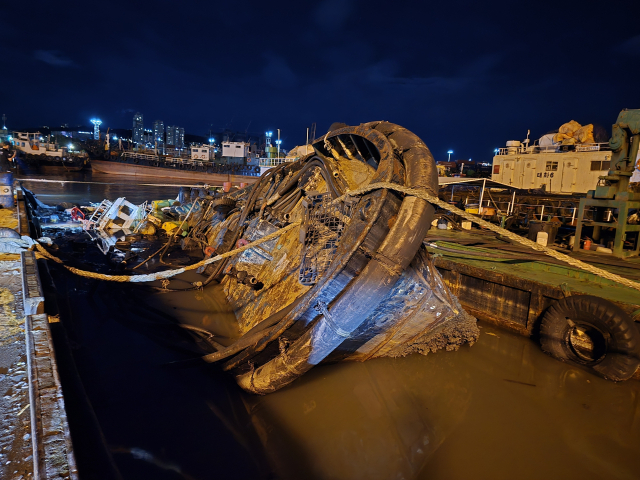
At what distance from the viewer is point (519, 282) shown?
603cm

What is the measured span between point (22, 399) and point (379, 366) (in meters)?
3.71

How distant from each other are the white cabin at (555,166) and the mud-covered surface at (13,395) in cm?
2115

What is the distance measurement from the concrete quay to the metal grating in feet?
7.16

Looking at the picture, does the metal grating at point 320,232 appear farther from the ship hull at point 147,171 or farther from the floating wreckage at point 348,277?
the ship hull at point 147,171

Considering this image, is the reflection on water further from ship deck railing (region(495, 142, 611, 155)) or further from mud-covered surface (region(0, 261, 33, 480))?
mud-covered surface (region(0, 261, 33, 480))

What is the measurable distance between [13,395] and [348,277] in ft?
8.19

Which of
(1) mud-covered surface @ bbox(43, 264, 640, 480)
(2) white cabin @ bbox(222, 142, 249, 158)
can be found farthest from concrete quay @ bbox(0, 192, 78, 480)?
(2) white cabin @ bbox(222, 142, 249, 158)

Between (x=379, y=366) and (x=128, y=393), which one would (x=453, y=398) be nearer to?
(x=379, y=366)

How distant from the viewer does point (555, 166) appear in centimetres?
1800

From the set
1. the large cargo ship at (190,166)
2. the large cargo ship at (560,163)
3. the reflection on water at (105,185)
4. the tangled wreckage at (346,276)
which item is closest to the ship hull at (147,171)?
the large cargo ship at (190,166)

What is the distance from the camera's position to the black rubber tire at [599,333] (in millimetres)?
4488

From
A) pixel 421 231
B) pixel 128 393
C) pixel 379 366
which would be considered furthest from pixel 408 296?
pixel 128 393

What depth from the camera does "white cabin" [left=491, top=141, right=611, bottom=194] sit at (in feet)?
55.7

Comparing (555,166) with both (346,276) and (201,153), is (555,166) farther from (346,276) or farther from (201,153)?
(201,153)
